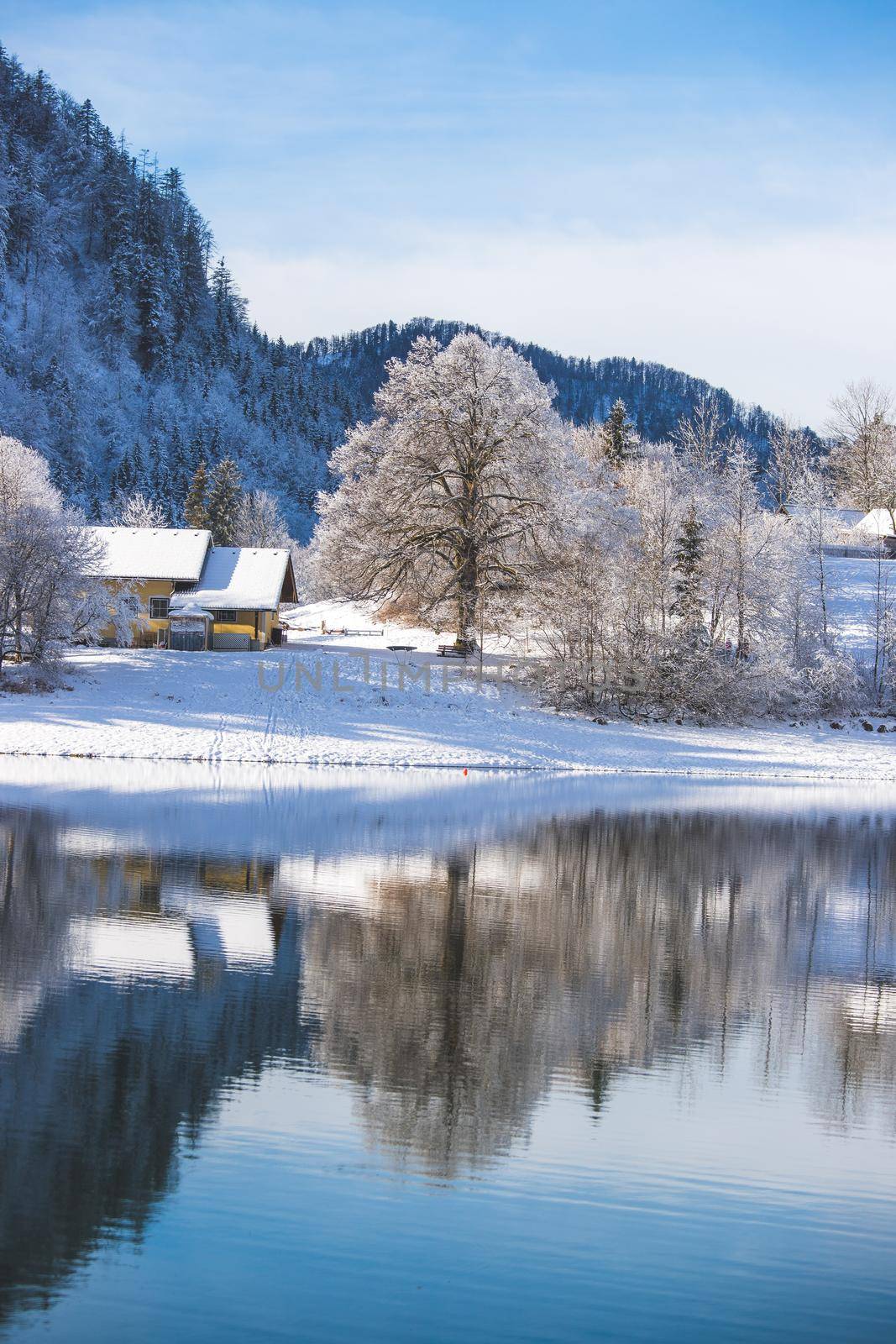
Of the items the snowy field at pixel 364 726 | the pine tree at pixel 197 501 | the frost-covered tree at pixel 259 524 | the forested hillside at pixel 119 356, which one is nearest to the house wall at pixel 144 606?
the snowy field at pixel 364 726

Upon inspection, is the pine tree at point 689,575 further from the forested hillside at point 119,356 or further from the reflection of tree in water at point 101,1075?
the forested hillside at point 119,356

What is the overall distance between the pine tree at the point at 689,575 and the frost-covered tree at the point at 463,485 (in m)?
6.70

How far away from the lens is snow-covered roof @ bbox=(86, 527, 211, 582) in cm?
6500

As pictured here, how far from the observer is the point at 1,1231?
24.4 ft

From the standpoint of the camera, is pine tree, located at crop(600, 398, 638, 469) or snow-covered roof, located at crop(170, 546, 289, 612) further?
pine tree, located at crop(600, 398, 638, 469)

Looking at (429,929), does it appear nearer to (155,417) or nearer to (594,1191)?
(594,1191)

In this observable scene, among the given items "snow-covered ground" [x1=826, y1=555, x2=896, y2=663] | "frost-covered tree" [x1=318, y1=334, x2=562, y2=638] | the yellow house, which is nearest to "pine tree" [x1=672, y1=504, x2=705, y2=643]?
"frost-covered tree" [x1=318, y1=334, x2=562, y2=638]

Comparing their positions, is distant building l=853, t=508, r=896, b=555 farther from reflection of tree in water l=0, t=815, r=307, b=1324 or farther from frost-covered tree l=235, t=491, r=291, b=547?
reflection of tree in water l=0, t=815, r=307, b=1324

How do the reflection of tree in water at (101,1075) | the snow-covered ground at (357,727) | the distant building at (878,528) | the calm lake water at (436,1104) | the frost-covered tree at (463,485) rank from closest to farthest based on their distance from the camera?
the calm lake water at (436,1104), the reflection of tree in water at (101,1075), the snow-covered ground at (357,727), the frost-covered tree at (463,485), the distant building at (878,528)

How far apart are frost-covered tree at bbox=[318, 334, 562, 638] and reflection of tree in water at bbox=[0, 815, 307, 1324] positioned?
40342mm

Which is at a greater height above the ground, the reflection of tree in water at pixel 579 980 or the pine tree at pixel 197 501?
the pine tree at pixel 197 501

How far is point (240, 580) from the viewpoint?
66.1 m

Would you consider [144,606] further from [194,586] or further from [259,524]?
[259,524]

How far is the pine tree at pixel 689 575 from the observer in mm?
55125
